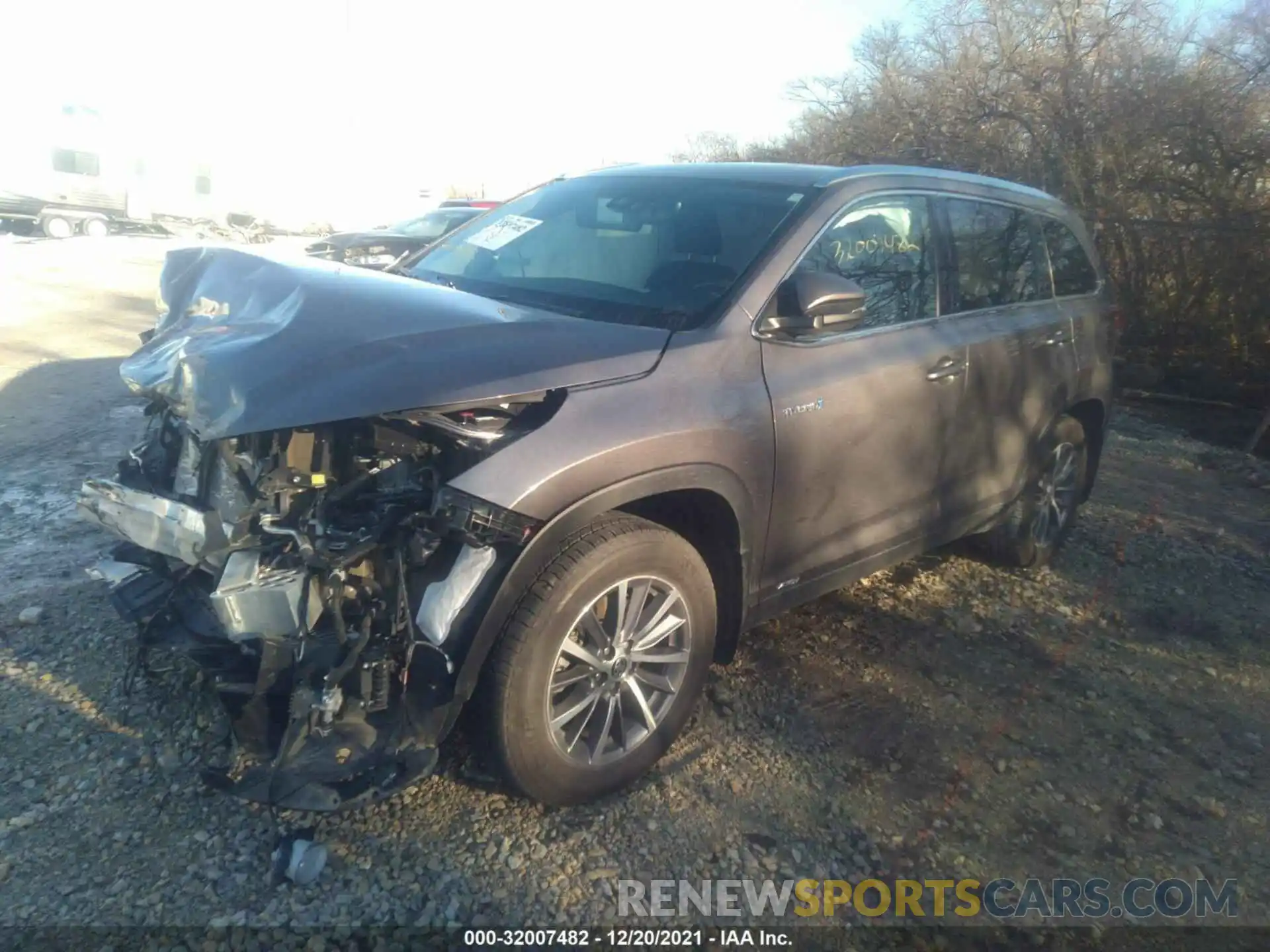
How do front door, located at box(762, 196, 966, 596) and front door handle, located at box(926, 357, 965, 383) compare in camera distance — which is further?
front door handle, located at box(926, 357, 965, 383)

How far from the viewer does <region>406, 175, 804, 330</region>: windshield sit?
313 cm

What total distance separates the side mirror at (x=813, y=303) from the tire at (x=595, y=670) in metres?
0.82

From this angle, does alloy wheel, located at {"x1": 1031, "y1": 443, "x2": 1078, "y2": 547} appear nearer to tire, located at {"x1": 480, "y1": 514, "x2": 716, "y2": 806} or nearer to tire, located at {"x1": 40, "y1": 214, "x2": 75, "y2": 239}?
tire, located at {"x1": 480, "y1": 514, "x2": 716, "y2": 806}

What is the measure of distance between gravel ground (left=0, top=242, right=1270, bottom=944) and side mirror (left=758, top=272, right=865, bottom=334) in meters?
1.43

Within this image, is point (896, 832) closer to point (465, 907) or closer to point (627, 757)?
point (627, 757)

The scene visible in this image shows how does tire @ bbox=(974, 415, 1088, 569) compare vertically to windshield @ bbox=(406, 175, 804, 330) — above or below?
below

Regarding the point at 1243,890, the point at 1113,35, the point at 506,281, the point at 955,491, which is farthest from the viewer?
the point at 1113,35

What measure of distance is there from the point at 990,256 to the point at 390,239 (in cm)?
1053

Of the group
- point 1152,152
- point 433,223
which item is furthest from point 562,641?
point 433,223

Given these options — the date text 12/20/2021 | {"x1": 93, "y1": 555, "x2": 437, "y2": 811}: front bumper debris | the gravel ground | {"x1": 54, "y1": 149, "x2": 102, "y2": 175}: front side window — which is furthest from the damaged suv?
{"x1": 54, "y1": 149, "x2": 102, "y2": 175}: front side window

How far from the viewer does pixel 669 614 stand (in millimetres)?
2875

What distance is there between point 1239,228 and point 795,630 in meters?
7.57

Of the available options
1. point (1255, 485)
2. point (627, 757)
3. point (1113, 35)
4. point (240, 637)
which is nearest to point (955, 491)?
point (627, 757)

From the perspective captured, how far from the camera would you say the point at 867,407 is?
130 inches
